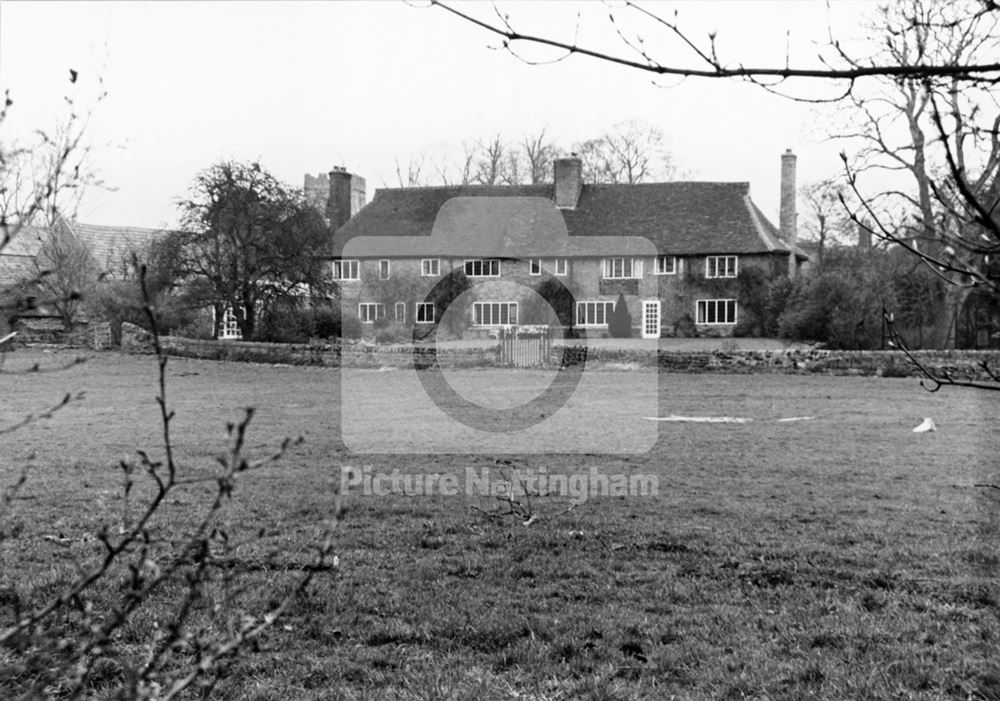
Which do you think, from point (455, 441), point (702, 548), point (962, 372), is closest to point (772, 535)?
point (702, 548)

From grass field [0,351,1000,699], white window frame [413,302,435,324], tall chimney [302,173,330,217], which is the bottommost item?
grass field [0,351,1000,699]

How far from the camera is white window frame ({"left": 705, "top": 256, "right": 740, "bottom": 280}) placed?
44.0 meters

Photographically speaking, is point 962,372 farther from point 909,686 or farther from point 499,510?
point 909,686

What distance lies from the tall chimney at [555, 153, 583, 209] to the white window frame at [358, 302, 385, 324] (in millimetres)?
12270

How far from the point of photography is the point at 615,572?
568cm

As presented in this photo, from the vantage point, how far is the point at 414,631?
15.0 ft

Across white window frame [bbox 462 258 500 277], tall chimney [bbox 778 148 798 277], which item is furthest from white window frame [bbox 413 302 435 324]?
tall chimney [bbox 778 148 798 277]

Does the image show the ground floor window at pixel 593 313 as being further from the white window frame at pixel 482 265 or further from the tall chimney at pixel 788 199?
the tall chimney at pixel 788 199

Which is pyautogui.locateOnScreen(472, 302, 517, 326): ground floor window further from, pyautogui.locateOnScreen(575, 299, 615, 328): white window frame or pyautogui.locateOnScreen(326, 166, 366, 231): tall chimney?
pyautogui.locateOnScreen(326, 166, 366, 231): tall chimney

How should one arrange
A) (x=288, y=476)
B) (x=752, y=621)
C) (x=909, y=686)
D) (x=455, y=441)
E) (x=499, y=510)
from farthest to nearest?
(x=455, y=441)
(x=288, y=476)
(x=499, y=510)
(x=752, y=621)
(x=909, y=686)

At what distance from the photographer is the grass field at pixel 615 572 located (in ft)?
13.3

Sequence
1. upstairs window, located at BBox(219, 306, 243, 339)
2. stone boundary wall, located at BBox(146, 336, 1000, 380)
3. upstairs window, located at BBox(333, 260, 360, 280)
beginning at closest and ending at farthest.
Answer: stone boundary wall, located at BBox(146, 336, 1000, 380) → upstairs window, located at BBox(219, 306, 243, 339) → upstairs window, located at BBox(333, 260, 360, 280)

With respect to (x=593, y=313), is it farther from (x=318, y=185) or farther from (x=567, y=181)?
(x=318, y=185)

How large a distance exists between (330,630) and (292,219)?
26.1 meters
